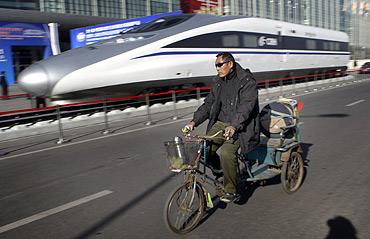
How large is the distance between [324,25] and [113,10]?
59.7 meters

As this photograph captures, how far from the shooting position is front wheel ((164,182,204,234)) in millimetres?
3557

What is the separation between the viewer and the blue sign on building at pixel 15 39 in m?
27.6

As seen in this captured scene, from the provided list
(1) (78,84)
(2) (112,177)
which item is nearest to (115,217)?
(2) (112,177)

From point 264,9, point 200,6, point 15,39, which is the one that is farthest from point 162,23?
point 264,9

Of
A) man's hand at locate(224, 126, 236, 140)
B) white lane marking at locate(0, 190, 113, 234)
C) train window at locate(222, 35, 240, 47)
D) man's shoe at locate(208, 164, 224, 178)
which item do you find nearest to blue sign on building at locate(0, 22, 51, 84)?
train window at locate(222, 35, 240, 47)

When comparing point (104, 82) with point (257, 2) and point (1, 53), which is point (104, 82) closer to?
point (1, 53)

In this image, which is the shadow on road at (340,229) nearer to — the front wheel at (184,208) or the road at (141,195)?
the road at (141,195)

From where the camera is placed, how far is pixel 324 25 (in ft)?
275

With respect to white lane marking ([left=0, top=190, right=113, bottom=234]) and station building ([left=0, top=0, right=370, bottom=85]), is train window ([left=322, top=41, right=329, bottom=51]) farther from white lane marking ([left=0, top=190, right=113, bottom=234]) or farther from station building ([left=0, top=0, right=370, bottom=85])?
white lane marking ([left=0, top=190, right=113, bottom=234])

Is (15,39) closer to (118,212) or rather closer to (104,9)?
(104,9)

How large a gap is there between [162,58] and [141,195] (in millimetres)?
7980

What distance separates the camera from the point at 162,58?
12.2 meters

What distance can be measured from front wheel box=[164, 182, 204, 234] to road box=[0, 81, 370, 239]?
0.10 meters

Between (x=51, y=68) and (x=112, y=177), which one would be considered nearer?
(x=112, y=177)
